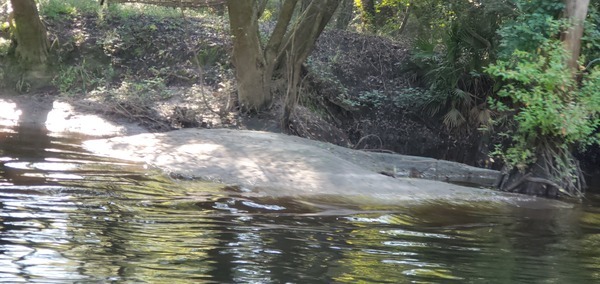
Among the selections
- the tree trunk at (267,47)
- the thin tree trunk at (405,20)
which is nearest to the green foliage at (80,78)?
the tree trunk at (267,47)

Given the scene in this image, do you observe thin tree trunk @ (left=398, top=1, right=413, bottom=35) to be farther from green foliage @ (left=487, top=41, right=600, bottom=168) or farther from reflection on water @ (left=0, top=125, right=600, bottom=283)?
reflection on water @ (left=0, top=125, right=600, bottom=283)

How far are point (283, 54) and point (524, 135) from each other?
6.75 meters

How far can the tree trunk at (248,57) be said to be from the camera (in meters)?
15.2

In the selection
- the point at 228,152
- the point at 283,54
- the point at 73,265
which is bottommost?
the point at 73,265

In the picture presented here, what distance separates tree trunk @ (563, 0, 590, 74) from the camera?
11.1 metres

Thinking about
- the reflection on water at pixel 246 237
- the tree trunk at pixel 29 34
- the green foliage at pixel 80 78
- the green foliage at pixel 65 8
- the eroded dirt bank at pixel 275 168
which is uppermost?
the green foliage at pixel 65 8

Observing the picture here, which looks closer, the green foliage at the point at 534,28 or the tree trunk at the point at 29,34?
the green foliage at the point at 534,28

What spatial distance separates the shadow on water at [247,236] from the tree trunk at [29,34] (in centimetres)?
822

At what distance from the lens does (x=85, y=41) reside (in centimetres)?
1948

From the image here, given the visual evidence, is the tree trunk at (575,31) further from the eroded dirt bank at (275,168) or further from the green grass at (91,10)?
the green grass at (91,10)

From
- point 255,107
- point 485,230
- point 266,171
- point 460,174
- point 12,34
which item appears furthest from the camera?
point 12,34

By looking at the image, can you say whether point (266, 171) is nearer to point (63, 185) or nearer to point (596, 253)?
point (63, 185)

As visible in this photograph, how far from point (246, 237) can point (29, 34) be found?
1313cm

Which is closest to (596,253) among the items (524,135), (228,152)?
(524,135)
